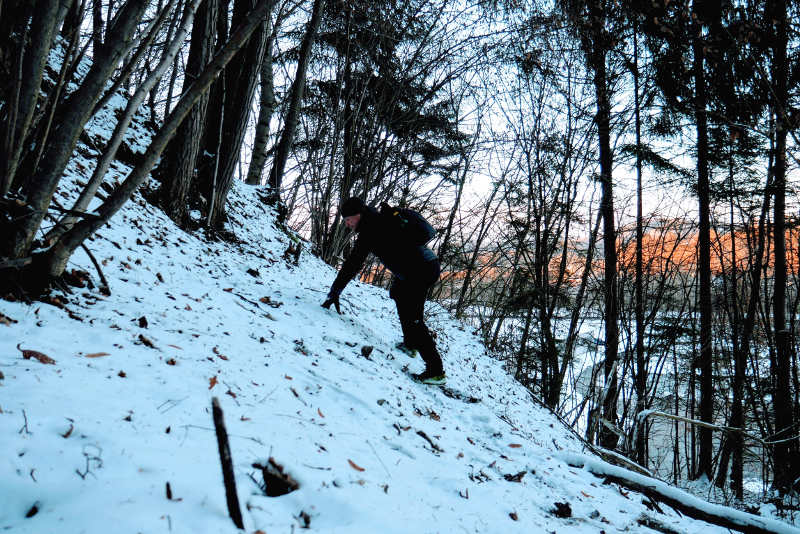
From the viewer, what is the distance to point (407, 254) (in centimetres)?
399

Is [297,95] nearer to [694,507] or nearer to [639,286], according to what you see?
[639,286]

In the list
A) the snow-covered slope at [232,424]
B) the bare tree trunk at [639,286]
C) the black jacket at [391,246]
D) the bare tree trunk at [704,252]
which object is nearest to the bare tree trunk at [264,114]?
the snow-covered slope at [232,424]

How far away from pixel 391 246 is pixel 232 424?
2485 mm

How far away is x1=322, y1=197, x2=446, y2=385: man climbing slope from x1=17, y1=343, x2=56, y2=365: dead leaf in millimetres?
2594

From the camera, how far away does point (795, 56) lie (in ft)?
23.4

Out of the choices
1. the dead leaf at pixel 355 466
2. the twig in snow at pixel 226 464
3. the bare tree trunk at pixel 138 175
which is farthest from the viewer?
the bare tree trunk at pixel 138 175

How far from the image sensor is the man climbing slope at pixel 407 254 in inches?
155

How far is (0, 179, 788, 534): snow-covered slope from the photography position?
1286 mm

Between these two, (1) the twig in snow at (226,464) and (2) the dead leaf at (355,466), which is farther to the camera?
(2) the dead leaf at (355,466)

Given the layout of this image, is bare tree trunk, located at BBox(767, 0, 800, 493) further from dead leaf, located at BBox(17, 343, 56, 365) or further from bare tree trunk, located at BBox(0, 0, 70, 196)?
dead leaf, located at BBox(17, 343, 56, 365)

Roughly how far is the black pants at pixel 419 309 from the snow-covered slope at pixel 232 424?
338 millimetres

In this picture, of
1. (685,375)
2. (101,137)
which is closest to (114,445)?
(101,137)

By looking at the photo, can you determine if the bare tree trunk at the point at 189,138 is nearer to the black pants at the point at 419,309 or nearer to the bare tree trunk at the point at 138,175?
the bare tree trunk at the point at 138,175

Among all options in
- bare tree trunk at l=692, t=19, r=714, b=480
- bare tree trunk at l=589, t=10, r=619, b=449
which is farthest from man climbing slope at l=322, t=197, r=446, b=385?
bare tree trunk at l=692, t=19, r=714, b=480
